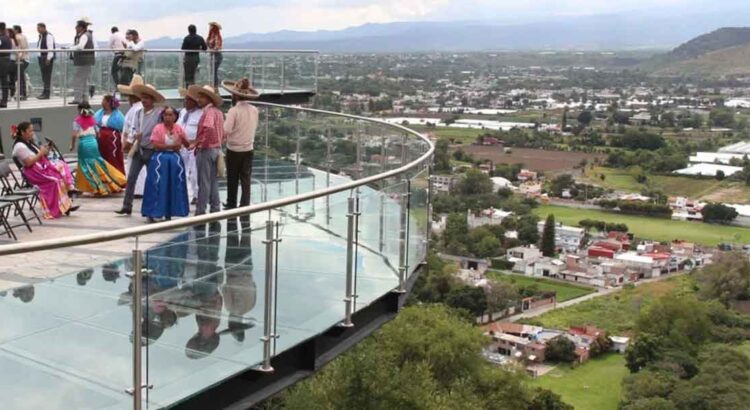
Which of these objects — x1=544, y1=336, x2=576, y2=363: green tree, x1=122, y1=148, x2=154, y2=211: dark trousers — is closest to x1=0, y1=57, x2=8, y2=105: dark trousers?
x1=122, y1=148, x2=154, y2=211: dark trousers

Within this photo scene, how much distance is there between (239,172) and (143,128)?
137 centimetres

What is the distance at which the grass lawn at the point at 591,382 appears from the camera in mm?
51500

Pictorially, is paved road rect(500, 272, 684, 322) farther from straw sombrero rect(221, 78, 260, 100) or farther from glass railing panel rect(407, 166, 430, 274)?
straw sombrero rect(221, 78, 260, 100)

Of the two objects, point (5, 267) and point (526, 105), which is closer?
point (5, 267)

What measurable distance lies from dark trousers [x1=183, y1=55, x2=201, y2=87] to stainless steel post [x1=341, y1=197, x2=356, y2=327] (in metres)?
13.4

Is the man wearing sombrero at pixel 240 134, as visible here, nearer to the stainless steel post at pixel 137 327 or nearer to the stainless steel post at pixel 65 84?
the stainless steel post at pixel 137 327

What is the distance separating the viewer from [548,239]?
294 ft

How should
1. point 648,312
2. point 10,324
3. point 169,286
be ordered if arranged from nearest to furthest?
1. point 10,324
2. point 169,286
3. point 648,312

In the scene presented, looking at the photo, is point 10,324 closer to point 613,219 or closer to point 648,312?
point 648,312

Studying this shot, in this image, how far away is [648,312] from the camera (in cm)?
6481

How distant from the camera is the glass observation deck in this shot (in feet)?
16.5

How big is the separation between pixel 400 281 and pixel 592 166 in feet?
385

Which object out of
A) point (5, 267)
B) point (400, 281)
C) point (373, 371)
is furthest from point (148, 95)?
point (373, 371)

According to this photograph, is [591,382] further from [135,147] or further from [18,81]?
[135,147]
